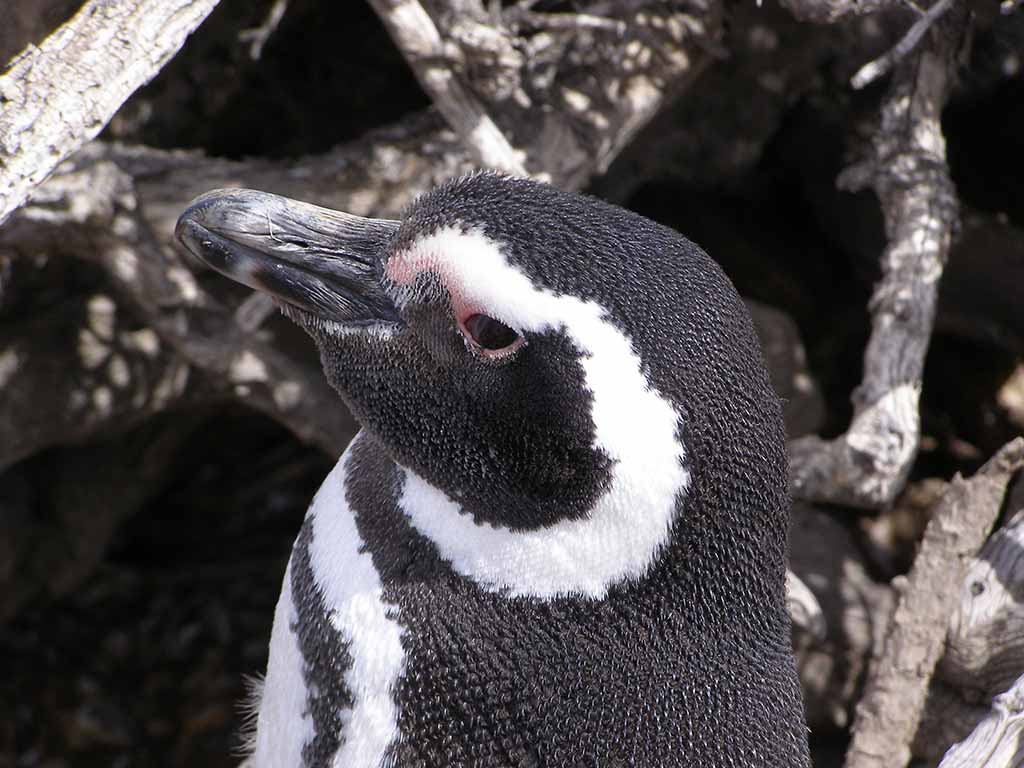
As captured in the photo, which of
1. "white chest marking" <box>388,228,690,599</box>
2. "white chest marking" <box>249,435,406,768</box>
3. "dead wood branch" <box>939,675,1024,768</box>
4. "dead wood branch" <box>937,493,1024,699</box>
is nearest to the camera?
"white chest marking" <box>388,228,690,599</box>

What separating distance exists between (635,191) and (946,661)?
130 cm

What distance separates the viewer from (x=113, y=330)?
2.22 m

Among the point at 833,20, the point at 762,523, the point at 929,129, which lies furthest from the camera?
the point at 929,129

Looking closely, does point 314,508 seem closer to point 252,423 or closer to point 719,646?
point 719,646

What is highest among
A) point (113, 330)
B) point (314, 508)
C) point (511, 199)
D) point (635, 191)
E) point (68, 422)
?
point (511, 199)

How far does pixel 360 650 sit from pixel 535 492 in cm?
24

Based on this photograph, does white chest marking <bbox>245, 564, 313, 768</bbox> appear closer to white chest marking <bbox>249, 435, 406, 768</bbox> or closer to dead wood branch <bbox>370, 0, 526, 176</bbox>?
white chest marking <bbox>249, 435, 406, 768</bbox>

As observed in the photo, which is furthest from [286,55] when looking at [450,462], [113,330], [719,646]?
[719,646]

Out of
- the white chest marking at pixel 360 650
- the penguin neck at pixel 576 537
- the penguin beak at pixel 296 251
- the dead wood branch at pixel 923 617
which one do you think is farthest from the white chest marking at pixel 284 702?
the dead wood branch at pixel 923 617

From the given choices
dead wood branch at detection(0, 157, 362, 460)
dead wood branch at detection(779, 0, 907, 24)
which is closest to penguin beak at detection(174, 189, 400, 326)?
dead wood branch at detection(0, 157, 362, 460)

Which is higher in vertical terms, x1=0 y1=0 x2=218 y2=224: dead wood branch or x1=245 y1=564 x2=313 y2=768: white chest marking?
x1=0 y1=0 x2=218 y2=224: dead wood branch

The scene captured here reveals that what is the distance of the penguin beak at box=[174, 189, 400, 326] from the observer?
1146mm

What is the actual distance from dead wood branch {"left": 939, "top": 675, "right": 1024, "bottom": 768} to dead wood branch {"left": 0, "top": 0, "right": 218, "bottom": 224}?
47.6 inches

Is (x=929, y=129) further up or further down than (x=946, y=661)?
further up
